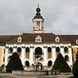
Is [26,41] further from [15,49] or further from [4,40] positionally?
[4,40]

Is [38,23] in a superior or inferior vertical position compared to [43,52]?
superior

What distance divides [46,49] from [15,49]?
8.82 metres

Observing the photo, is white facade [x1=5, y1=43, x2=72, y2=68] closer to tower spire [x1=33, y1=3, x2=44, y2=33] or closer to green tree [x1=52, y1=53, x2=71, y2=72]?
green tree [x1=52, y1=53, x2=71, y2=72]

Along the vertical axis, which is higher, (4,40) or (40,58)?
(4,40)

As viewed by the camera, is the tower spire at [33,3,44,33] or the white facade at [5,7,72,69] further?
the tower spire at [33,3,44,33]

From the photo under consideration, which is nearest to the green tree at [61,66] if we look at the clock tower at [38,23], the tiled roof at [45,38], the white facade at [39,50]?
the white facade at [39,50]

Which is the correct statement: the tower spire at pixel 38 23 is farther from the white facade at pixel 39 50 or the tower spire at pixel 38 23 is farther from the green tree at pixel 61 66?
the green tree at pixel 61 66

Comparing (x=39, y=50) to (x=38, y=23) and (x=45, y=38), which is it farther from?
(x=38, y=23)

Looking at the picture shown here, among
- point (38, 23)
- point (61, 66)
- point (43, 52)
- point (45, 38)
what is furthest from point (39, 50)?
point (38, 23)

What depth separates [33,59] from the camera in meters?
65.8

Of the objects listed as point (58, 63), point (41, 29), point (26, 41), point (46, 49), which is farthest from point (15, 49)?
point (41, 29)

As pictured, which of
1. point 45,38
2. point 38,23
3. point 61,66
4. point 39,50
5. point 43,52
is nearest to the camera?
point 61,66

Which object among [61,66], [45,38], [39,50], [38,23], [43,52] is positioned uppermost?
[38,23]

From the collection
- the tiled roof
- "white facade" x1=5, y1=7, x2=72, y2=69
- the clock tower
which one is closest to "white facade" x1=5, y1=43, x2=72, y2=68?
"white facade" x1=5, y1=7, x2=72, y2=69
